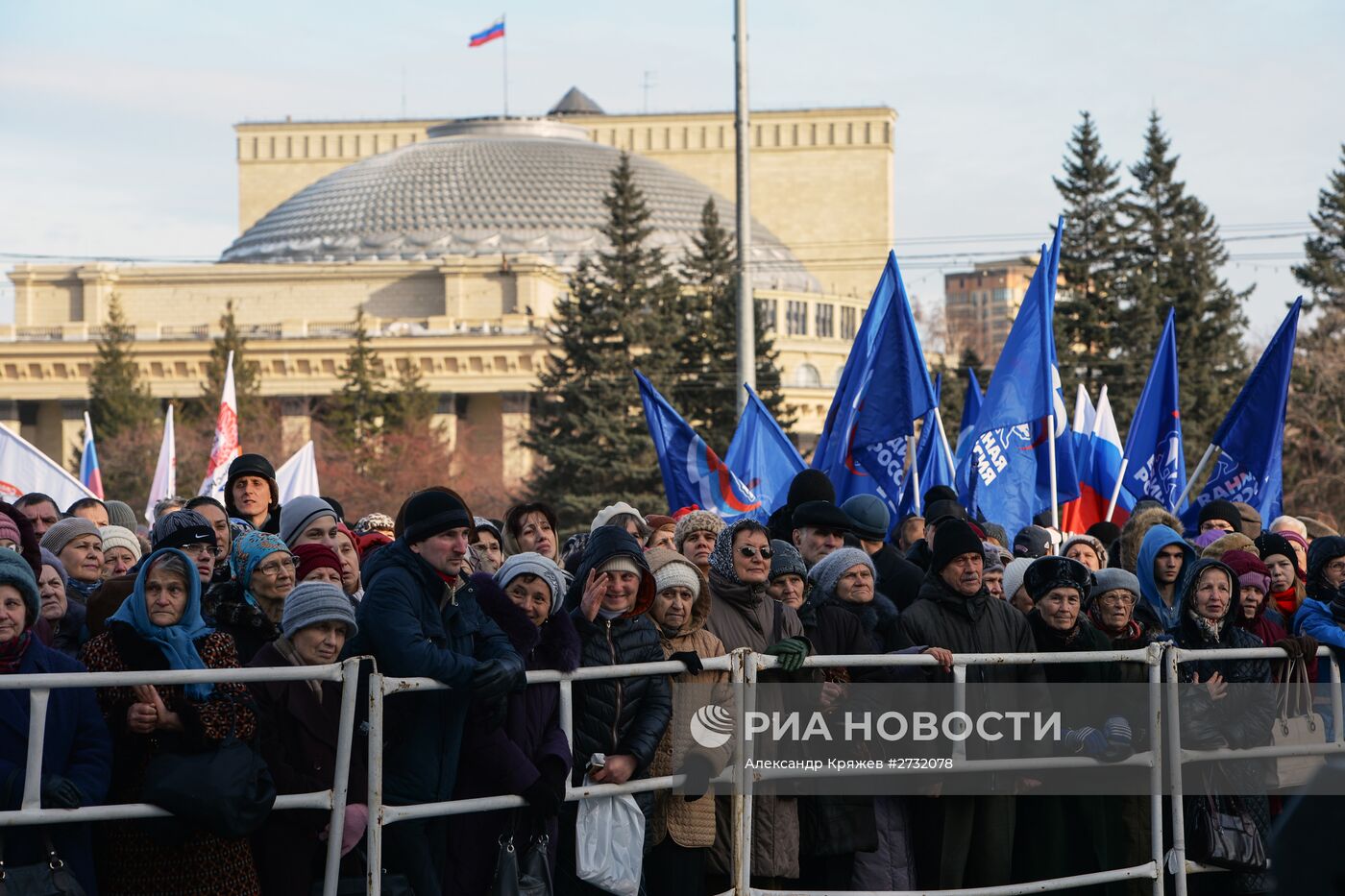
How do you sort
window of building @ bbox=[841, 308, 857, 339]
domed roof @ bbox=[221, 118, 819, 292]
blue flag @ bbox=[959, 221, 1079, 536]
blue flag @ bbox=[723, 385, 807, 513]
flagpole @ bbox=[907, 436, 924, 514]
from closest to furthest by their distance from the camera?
flagpole @ bbox=[907, 436, 924, 514] < blue flag @ bbox=[959, 221, 1079, 536] < blue flag @ bbox=[723, 385, 807, 513] < window of building @ bbox=[841, 308, 857, 339] < domed roof @ bbox=[221, 118, 819, 292]

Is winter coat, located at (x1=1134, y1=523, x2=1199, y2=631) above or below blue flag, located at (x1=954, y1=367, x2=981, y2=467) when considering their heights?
below

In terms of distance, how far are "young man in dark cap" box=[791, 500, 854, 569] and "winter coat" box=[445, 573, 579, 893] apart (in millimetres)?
2007

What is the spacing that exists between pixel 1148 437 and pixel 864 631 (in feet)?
23.5

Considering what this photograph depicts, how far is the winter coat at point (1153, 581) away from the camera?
7281 mm

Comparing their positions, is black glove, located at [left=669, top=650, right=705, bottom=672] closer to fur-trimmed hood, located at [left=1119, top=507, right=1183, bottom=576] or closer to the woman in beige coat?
the woman in beige coat

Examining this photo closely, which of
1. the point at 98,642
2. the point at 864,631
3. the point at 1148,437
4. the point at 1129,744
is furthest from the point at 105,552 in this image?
the point at 1148,437

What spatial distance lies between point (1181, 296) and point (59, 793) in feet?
135

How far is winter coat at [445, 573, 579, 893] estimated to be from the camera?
5445 millimetres

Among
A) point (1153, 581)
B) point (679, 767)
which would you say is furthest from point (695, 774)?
point (1153, 581)

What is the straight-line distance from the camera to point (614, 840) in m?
5.72

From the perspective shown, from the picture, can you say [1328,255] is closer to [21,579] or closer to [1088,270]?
[1088,270]

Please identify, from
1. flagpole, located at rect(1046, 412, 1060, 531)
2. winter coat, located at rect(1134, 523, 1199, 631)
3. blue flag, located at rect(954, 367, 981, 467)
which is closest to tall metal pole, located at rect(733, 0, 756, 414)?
blue flag, located at rect(954, 367, 981, 467)

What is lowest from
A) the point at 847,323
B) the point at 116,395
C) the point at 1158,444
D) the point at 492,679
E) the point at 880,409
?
the point at 492,679

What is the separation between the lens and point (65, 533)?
7.01 metres
